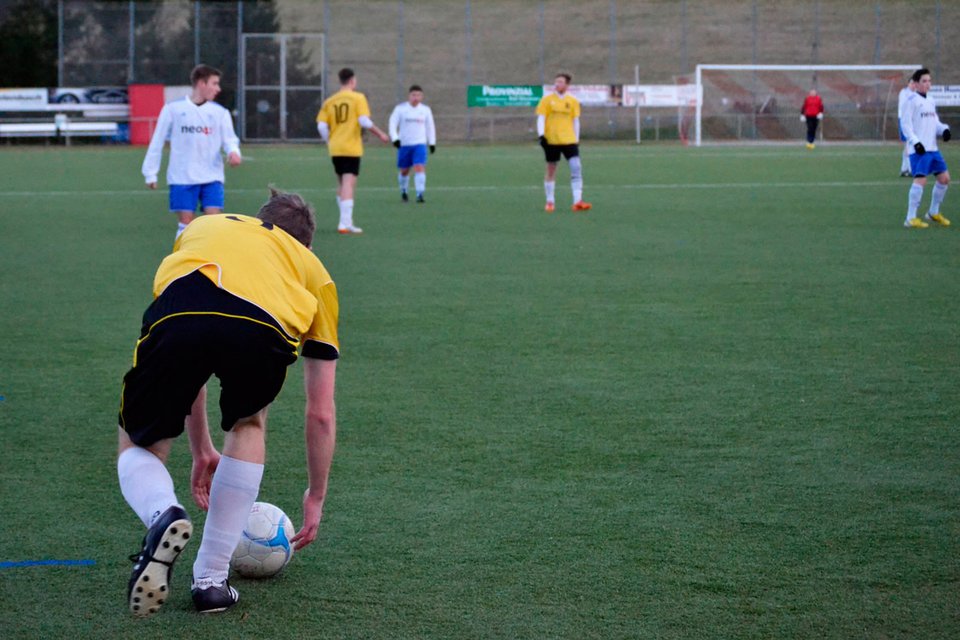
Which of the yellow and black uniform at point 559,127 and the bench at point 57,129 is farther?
the bench at point 57,129

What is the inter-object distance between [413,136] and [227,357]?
18.0m

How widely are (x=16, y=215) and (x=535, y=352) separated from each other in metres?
12.5

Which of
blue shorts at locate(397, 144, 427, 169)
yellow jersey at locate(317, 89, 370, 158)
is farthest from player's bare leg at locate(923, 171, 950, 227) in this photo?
blue shorts at locate(397, 144, 427, 169)

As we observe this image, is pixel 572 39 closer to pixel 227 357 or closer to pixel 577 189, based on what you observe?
pixel 577 189

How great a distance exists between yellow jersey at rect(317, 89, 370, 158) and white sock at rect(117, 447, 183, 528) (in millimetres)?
13327

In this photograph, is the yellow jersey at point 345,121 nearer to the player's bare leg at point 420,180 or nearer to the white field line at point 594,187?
the player's bare leg at point 420,180

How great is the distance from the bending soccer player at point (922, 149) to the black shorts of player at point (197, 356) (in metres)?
14.1

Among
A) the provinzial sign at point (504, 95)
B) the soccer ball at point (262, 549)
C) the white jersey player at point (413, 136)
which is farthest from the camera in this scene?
the provinzial sign at point (504, 95)

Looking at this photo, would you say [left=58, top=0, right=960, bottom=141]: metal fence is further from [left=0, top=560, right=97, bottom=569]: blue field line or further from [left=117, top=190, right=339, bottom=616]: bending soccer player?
[left=117, top=190, right=339, bottom=616]: bending soccer player

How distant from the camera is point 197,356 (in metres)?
3.65

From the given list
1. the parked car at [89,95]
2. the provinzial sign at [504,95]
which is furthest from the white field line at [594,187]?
the provinzial sign at [504,95]

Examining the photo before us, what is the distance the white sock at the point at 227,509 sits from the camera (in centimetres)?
381

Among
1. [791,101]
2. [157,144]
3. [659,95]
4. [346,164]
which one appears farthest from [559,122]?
[659,95]

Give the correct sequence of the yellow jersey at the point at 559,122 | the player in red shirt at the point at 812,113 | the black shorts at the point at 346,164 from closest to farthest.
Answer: the black shorts at the point at 346,164
the yellow jersey at the point at 559,122
the player in red shirt at the point at 812,113
